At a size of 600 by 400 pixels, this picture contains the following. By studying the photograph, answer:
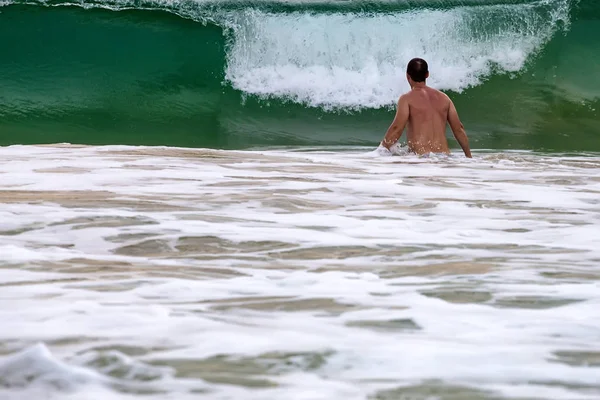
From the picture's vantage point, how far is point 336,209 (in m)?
3.03

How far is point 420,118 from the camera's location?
6.16 m

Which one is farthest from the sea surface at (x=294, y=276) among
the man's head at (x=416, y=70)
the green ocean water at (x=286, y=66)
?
the green ocean water at (x=286, y=66)

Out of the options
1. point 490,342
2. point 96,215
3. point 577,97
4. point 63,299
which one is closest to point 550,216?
point 96,215

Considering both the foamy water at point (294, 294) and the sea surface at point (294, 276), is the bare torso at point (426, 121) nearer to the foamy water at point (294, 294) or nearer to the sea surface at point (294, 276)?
the sea surface at point (294, 276)

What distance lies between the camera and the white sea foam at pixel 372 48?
442 inches

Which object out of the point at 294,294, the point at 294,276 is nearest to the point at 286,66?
the point at 294,276

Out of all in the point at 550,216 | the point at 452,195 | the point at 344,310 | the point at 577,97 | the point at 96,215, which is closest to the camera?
the point at 344,310

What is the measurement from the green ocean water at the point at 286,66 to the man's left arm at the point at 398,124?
4058mm

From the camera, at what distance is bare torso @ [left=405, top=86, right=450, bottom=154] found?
6.14 meters

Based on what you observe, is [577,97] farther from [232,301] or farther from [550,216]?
[232,301]

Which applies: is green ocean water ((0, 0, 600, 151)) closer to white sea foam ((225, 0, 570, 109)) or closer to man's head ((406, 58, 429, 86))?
white sea foam ((225, 0, 570, 109))

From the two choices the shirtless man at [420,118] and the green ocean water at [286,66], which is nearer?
the shirtless man at [420,118]

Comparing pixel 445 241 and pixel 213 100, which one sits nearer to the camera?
pixel 445 241

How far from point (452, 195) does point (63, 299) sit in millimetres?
2162
